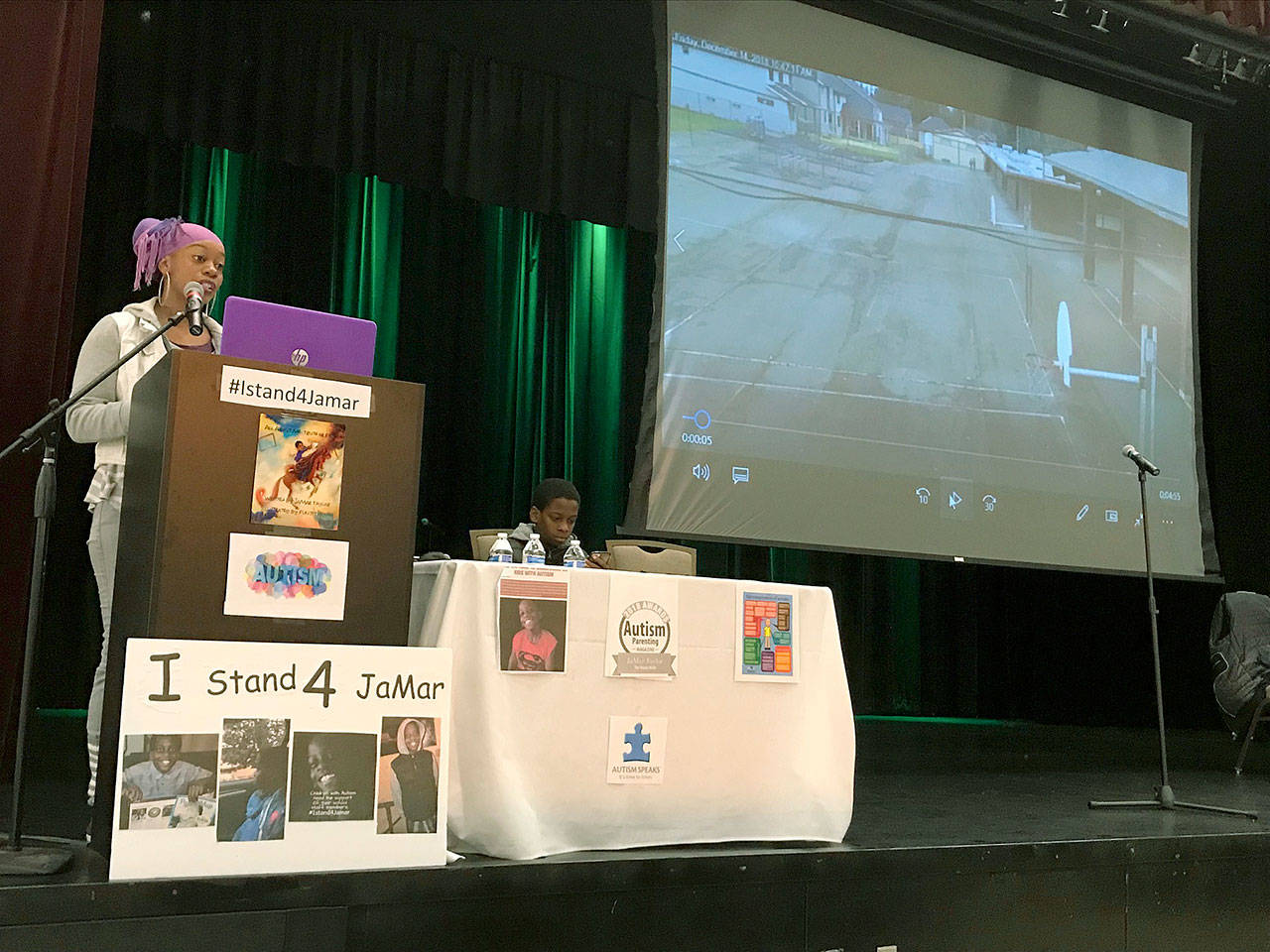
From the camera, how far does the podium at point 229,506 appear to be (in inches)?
73.7

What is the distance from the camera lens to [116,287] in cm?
466

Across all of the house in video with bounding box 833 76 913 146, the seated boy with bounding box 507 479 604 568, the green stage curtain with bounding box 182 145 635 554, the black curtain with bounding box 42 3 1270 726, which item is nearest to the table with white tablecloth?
the seated boy with bounding box 507 479 604 568

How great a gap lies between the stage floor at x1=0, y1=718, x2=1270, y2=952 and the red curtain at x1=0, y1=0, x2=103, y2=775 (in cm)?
65

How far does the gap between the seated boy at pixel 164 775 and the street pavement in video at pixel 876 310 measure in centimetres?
260

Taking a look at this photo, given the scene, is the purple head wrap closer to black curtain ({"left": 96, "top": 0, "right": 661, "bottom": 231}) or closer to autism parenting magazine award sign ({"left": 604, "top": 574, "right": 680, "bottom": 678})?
autism parenting magazine award sign ({"left": 604, "top": 574, "right": 680, "bottom": 678})

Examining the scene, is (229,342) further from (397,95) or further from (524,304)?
(524,304)

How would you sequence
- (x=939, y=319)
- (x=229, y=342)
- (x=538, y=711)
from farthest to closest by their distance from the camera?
(x=939, y=319)
(x=538, y=711)
(x=229, y=342)

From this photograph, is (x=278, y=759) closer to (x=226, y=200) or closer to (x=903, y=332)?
(x=903, y=332)

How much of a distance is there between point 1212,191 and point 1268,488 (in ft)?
4.83

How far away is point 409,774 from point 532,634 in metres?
0.37

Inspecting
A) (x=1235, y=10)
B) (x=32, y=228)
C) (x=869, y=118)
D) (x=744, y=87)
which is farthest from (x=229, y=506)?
(x=1235, y=10)

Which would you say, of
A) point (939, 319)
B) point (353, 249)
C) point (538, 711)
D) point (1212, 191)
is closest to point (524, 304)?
point (353, 249)

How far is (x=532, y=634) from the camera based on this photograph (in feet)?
7.36

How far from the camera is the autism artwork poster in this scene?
1.94 metres
